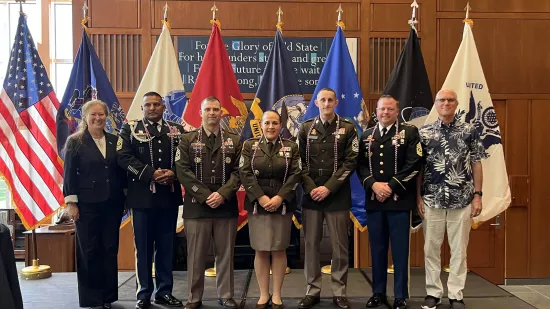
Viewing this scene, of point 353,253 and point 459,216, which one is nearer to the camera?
point 459,216

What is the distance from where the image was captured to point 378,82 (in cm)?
504

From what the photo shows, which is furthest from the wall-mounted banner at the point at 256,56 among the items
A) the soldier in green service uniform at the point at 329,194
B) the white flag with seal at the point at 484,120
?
the soldier in green service uniform at the point at 329,194

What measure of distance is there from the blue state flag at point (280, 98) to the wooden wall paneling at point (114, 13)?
174cm

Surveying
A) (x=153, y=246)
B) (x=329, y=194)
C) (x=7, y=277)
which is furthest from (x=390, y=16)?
(x=7, y=277)

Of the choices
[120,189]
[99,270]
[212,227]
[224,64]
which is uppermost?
[224,64]

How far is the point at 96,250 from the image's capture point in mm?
3195

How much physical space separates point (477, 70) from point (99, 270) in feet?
12.7

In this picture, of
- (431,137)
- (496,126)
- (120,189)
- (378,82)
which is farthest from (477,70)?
(120,189)

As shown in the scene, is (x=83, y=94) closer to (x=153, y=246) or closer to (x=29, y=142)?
(x=29, y=142)

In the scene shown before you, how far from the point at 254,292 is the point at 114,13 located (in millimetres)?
3392

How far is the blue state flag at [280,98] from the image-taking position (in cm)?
425

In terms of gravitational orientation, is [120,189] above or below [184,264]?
above

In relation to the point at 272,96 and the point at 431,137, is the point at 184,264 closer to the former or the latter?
the point at 272,96

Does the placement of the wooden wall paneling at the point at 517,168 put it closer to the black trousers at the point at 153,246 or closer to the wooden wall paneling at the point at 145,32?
the black trousers at the point at 153,246
